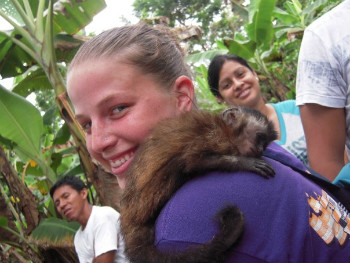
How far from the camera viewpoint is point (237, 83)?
3.82 m

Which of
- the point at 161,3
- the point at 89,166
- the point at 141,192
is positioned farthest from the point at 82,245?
the point at 161,3

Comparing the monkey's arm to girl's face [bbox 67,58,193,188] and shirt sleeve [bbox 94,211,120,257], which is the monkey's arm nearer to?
girl's face [bbox 67,58,193,188]

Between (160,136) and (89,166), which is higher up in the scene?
(160,136)

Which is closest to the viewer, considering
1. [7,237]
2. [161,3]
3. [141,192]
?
[141,192]

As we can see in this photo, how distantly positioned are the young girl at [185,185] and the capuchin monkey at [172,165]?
36mm

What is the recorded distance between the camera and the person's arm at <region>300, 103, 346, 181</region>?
181cm

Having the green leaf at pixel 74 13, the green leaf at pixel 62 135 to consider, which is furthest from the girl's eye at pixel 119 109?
the green leaf at pixel 62 135

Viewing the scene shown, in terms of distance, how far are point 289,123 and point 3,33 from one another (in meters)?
3.35

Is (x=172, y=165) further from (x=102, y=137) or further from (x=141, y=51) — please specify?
(x=141, y=51)

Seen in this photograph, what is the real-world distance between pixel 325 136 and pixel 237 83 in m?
2.06

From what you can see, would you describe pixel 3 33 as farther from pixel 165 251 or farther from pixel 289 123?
pixel 165 251

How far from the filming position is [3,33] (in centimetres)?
439

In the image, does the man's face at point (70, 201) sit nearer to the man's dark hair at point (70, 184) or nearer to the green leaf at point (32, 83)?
the man's dark hair at point (70, 184)

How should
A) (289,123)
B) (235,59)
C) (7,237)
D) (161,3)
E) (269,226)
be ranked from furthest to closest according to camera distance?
(161,3) < (7,237) < (235,59) < (289,123) < (269,226)
